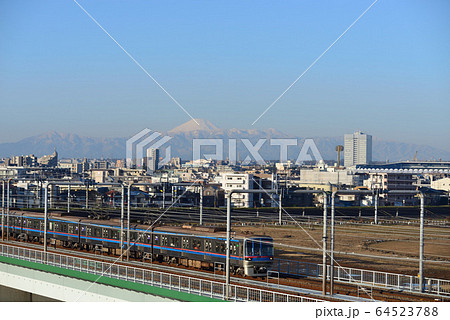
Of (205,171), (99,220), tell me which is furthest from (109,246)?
(205,171)

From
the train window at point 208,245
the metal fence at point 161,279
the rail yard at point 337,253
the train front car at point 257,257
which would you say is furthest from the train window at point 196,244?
the metal fence at point 161,279

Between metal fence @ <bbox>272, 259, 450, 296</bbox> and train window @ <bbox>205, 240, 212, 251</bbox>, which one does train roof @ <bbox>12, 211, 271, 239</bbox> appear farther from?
metal fence @ <bbox>272, 259, 450, 296</bbox>

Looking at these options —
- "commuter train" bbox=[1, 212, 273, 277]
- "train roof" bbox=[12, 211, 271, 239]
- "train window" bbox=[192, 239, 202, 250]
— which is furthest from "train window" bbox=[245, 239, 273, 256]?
"train window" bbox=[192, 239, 202, 250]

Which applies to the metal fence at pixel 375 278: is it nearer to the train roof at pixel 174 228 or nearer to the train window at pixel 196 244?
the train roof at pixel 174 228

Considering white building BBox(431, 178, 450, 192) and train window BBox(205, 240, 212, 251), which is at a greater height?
train window BBox(205, 240, 212, 251)

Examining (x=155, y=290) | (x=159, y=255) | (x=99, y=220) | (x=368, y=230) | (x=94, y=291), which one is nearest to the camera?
(x=155, y=290)

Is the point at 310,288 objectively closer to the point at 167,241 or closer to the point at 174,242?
the point at 174,242

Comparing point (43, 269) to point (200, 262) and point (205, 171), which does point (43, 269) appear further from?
point (205, 171)
